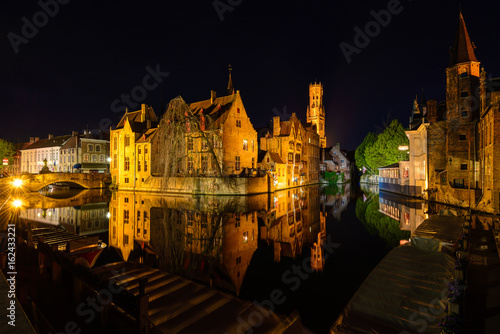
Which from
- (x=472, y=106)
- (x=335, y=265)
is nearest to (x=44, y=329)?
(x=335, y=265)

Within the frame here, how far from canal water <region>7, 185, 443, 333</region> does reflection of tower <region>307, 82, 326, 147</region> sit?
91944 millimetres

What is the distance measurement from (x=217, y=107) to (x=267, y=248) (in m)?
38.9

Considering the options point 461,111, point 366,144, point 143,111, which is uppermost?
point 143,111

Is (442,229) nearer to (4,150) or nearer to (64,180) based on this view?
Answer: (64,180)

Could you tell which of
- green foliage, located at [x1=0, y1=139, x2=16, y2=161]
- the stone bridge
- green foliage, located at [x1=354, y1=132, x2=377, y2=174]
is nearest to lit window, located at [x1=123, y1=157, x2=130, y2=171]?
the stone bridge

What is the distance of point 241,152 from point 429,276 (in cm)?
4213

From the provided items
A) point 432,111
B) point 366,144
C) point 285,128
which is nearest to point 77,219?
point 432,111

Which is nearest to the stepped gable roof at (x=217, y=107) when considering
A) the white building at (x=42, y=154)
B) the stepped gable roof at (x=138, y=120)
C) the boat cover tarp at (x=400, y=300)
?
the stepped gable roof at (x=138, y=120)

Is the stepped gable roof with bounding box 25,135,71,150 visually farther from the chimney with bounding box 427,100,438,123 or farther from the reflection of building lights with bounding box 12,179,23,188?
the chimney with bounding box 427,100,438,123

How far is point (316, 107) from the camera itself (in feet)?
368

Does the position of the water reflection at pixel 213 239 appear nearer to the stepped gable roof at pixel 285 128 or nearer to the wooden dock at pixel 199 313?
the wooden dock at pixel 199 313

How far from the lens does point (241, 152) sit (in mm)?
48000
